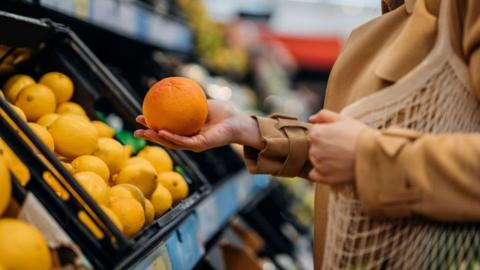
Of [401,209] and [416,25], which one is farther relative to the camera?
[416,25]

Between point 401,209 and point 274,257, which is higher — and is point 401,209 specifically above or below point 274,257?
above

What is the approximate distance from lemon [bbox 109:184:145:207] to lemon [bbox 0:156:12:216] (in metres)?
0.33

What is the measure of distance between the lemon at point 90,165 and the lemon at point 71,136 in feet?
0.09

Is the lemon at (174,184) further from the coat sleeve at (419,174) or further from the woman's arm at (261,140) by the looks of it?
the coat sleeve at (419,174)

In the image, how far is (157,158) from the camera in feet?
5.45

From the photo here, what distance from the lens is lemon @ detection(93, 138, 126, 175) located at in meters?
1.41

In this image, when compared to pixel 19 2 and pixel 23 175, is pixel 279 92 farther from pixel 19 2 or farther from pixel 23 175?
pixel 23 175

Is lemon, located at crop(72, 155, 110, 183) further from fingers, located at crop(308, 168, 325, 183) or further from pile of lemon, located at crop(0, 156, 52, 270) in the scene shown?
fingers, located at crop(308, 168, 325, 183)

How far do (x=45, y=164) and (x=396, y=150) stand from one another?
0.61 metres

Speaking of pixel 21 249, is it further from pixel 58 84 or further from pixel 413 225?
pixel 58 84

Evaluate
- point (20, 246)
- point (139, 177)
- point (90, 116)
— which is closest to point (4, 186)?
point (20, 246)

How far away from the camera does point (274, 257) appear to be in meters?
2.72

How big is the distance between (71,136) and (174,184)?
0.36 meters

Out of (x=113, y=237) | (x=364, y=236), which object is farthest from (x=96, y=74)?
(x=364, y=236)
